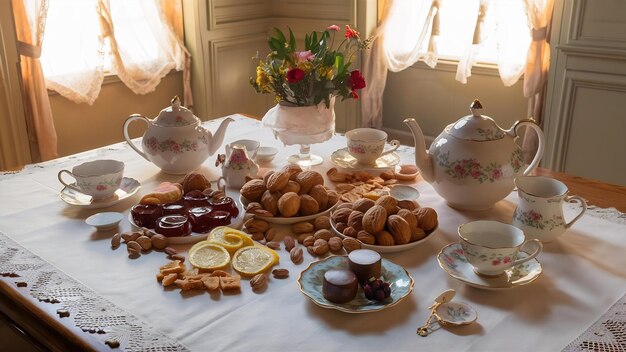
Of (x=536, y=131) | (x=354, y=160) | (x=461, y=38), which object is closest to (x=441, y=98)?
(x=461, y=38)

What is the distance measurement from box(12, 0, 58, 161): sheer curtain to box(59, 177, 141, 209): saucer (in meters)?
1.64

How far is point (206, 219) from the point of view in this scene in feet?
4.33

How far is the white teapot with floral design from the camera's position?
136 centimetres

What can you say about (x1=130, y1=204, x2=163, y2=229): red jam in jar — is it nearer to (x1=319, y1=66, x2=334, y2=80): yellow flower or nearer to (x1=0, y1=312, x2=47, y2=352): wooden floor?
(x1=0, y1=312, x2=47, y2=352): wooden floor

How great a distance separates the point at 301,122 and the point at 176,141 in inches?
13.6

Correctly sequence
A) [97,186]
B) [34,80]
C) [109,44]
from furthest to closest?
[109,44] → [34,80] → [97,186]

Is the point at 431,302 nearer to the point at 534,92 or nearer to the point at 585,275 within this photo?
the point at 585,275

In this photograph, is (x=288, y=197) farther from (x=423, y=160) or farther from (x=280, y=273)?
Answer: (x=423, y=160)

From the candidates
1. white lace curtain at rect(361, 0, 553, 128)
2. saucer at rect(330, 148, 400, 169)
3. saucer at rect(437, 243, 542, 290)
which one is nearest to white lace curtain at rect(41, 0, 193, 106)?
white lace curtain at rect(361, 0, 553, 128)

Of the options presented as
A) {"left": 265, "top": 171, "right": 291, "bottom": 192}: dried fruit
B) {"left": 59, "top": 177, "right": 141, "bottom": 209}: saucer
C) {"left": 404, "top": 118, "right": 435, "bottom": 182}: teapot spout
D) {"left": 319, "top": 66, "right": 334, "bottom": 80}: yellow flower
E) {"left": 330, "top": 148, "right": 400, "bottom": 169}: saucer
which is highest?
{"left": 319, "top": 66, "right": 334, "bottom": 80}: yellow flower

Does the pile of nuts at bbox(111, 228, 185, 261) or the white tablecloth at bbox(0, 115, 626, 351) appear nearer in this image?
the white tablecloth at bbox(0, 115, 626, 351)

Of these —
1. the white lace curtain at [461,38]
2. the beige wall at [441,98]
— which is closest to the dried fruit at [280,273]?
the white lace curtain at [461,38]

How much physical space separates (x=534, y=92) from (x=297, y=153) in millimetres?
1801

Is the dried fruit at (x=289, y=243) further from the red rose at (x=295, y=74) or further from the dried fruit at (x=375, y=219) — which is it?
the red rose at (x=295, y=74)
